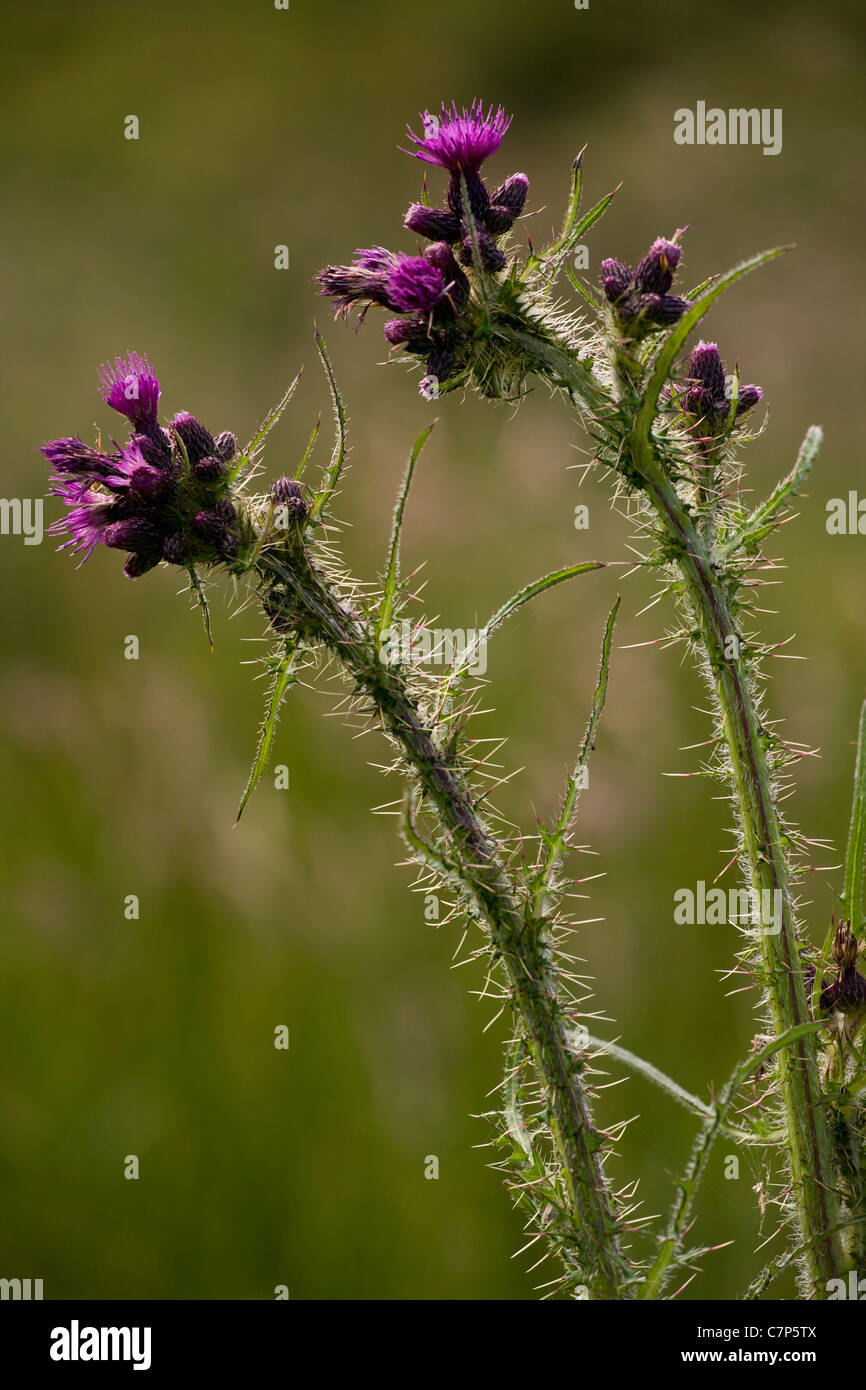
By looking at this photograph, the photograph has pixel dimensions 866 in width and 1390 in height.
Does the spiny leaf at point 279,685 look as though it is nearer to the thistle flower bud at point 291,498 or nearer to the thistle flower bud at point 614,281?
the thistle flower bud at point 291,498

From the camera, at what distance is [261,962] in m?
3.48

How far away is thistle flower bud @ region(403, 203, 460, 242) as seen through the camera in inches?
55.5

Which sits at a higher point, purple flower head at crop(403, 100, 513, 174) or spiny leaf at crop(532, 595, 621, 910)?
purple flower head at crop(403, 100, 513, 174)

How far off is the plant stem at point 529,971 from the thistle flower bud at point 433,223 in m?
0.57

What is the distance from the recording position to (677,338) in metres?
1.23

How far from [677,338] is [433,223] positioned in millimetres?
407

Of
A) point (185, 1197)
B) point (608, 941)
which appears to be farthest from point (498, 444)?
point (185, 1197)

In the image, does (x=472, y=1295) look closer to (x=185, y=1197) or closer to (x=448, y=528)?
(x=185, y=1197)

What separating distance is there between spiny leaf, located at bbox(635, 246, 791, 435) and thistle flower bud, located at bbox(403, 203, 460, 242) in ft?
1.12

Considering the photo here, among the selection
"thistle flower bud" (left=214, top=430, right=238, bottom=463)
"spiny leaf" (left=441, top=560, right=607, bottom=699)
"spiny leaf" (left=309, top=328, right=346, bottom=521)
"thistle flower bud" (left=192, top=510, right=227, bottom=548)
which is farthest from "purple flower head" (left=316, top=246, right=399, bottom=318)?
"spiny leaf" (left=441, top=560, right=607, bottom=699)

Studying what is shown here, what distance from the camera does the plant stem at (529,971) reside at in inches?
51.3

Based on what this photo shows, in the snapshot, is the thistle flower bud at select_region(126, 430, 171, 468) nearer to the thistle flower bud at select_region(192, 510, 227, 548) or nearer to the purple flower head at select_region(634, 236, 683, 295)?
the thistle flower bud at select_region(192, 510, 227, 548)

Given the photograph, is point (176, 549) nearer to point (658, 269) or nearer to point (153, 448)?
point (153, 448)

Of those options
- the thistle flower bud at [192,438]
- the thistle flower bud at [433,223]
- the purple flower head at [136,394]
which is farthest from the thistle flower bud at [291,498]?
the thistle flower bud at [433,223]
